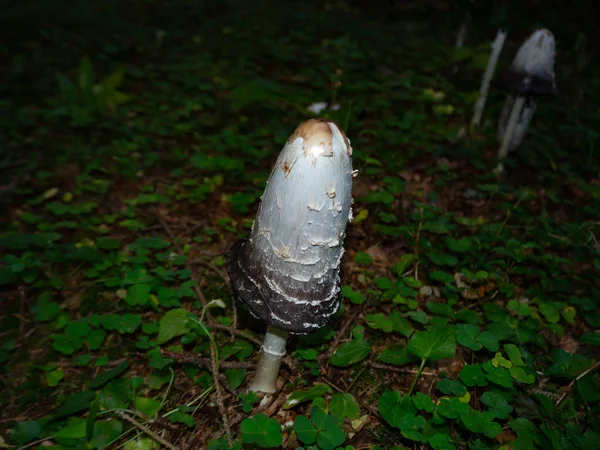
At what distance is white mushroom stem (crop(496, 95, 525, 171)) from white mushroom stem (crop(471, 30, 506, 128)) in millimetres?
350

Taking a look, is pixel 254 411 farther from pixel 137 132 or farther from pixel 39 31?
pixel 39 31

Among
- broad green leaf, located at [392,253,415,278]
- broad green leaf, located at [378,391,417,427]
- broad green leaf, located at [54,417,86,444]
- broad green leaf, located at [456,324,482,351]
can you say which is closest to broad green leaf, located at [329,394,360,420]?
broad green leaf, located at [378,391,417,427]

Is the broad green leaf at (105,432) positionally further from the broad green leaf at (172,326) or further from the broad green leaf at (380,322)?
the broad green leaf at (380,322)

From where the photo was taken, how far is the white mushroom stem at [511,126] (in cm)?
363

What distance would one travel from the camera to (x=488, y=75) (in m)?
3.86

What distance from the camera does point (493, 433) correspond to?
5.75 feet

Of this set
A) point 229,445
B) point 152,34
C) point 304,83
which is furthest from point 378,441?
point 152,34

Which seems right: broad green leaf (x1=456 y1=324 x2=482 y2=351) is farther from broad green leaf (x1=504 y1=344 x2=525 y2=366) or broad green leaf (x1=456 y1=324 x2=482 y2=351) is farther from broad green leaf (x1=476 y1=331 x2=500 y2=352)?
broad green leaf (x1=504 y1=344 x2=525 y2=366)

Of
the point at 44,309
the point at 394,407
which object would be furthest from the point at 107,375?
the point at 394,407

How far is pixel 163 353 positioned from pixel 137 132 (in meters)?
2.68

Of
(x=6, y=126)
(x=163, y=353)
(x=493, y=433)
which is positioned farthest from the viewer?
(x=6, y=126)

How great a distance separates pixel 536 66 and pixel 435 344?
2612mm

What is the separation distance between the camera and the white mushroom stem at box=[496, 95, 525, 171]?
3.63 meters

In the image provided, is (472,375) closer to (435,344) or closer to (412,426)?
(435,344)
